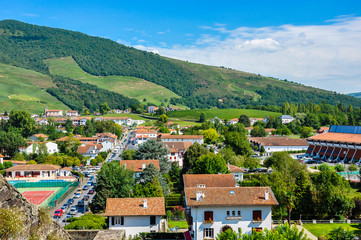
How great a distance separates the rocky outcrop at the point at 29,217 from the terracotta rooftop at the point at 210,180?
128 feet

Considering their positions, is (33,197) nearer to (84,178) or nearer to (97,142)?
(84,178)

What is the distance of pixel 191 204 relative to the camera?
30.4 metres

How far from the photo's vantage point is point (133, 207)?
32188 millimetres

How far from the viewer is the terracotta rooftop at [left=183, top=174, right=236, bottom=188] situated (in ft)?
154

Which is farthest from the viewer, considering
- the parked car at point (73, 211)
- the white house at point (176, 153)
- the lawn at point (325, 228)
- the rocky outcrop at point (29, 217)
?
the white house at point (176, 153)

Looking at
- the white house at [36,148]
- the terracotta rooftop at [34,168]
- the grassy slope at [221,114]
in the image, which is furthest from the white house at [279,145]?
the grassy slope at [221,114]

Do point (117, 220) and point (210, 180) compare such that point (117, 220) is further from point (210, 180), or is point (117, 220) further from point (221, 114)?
point (221, 114)

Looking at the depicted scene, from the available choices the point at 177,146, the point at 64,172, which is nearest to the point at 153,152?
the point at 64,172

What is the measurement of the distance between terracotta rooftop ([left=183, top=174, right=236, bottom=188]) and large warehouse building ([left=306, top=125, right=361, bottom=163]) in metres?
45.3

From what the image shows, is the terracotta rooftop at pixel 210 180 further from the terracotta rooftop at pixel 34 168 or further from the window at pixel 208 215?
the terracotta rooftop at pixel 34 168

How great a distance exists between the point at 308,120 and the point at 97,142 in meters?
89.6

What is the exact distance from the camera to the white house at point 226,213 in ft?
100

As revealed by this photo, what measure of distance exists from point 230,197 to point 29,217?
25.6m

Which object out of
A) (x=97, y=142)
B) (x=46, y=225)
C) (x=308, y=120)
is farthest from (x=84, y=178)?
(x=308, y=120)
